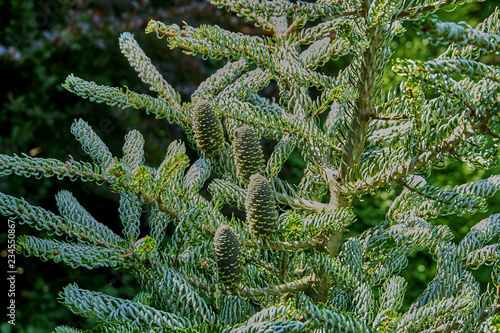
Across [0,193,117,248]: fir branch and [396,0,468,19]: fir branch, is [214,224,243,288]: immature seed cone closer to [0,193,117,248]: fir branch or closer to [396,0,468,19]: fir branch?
[0,193,117,248]: fir branch

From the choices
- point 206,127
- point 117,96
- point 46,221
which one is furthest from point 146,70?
point 46,221

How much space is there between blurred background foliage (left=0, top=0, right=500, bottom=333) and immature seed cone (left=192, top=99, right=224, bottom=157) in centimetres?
151

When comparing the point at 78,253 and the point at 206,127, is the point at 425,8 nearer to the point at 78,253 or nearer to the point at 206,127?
the point at 206,127

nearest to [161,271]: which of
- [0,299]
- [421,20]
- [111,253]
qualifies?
[111,253]

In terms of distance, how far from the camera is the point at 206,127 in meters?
0.84

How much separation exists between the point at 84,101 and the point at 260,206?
77.8 inches

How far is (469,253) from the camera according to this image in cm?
A: 87

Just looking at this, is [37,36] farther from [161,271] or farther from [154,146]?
[161,271]

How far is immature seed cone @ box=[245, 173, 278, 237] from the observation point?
76 cm

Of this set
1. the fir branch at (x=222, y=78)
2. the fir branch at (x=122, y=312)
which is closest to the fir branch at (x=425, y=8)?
the fir branch at (x=222, y=78)

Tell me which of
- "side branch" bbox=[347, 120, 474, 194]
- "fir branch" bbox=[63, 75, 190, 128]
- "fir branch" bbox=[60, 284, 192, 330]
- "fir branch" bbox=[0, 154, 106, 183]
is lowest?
"fir branch" bbox=[60, 284, 192, 330]

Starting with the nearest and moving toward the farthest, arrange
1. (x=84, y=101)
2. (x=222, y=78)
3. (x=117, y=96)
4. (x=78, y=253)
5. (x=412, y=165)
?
(x=412, y=165), (x=78, y=253), (x=117, y=96), (x=222, y=78), (x=84, y=101)

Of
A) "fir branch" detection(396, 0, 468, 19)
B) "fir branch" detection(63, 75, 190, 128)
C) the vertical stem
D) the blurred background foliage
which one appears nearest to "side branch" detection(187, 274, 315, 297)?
the vertical stem

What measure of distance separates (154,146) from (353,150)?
1.73 meters
